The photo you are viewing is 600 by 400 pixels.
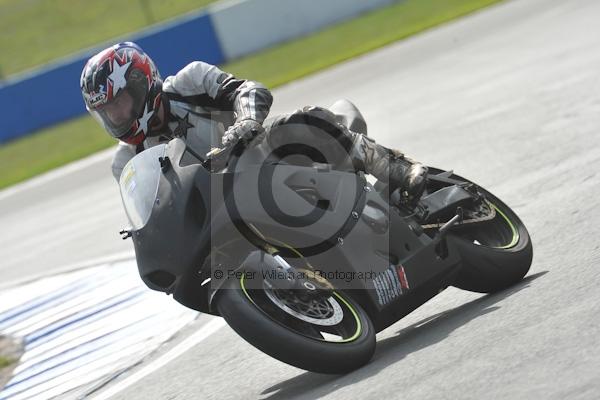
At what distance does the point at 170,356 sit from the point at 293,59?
14.3 m

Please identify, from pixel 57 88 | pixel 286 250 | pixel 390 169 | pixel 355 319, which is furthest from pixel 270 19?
pixel 355 319

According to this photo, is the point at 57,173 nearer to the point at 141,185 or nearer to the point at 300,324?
the point at 141,185

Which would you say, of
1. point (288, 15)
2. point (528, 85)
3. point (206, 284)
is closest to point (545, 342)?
point (206, 284)

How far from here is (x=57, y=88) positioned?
842 inches

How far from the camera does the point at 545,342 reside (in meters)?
4.05

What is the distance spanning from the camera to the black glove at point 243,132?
15.6 feet

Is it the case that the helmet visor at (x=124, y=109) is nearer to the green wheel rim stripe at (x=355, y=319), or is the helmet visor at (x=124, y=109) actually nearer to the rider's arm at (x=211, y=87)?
the rider's arm at (x=211, y=87)

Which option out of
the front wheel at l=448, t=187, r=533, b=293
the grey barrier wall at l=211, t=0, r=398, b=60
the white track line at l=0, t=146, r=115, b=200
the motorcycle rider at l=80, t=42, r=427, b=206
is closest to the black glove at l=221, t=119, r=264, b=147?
the motorcycle rider at l=80, t=42, r=427, b=206

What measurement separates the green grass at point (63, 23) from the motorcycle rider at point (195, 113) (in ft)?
57.8

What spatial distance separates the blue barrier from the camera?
21.2 meters

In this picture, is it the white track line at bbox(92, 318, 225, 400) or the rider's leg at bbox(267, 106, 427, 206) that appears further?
the white track line at bbox(92, 318, 225, 400)

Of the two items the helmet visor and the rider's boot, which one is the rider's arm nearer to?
the helmet visor

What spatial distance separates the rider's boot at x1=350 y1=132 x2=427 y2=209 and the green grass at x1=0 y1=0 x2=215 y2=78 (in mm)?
17920

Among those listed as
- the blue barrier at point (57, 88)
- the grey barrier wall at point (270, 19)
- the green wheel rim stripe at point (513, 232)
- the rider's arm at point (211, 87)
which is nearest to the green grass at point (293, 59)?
the grey barrier wall at point (270, 19)
